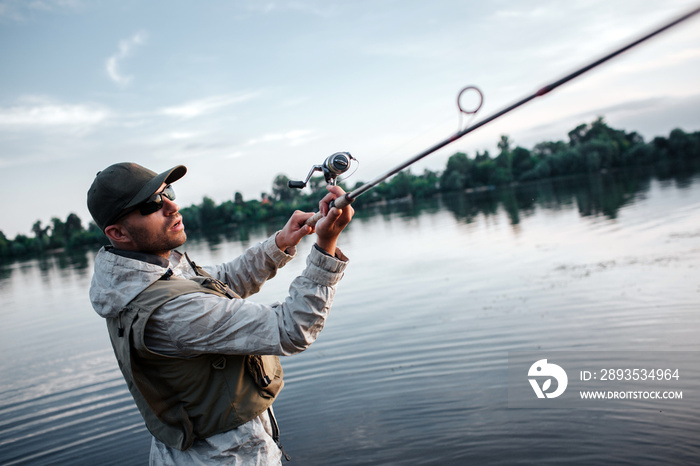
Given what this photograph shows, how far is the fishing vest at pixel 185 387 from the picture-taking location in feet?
7.93

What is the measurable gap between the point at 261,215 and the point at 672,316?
8794 cm

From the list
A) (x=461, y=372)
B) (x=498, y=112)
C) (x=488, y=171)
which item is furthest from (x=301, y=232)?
(x=488, y=171)

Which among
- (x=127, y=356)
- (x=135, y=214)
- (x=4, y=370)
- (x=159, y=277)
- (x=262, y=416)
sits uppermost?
(x=135, y=214)

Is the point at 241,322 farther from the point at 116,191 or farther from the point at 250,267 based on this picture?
the point at 250,267

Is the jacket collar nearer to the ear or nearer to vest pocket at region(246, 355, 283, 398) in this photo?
the ear

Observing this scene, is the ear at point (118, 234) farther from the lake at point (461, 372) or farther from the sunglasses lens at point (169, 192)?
the lake at point (461, 372)

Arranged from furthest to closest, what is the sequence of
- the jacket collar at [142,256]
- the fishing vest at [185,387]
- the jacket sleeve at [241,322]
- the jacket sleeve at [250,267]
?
the jacket sleeve at [250,267]
the jacket collar at [142,256]
the fishing vest at [185,387]
the jacket sleeve at [241,322]

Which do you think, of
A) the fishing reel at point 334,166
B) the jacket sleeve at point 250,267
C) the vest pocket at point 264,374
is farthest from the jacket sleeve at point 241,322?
the jacket sleeve at point 250,267

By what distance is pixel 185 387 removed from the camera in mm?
2502

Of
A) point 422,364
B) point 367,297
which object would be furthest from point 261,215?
point 422,364

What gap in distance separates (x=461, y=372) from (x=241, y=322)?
591cm

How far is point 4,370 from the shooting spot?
12289mm

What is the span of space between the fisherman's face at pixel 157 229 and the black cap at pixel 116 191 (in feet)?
0.18

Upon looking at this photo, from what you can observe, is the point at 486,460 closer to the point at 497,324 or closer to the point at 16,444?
the point at 497,324
